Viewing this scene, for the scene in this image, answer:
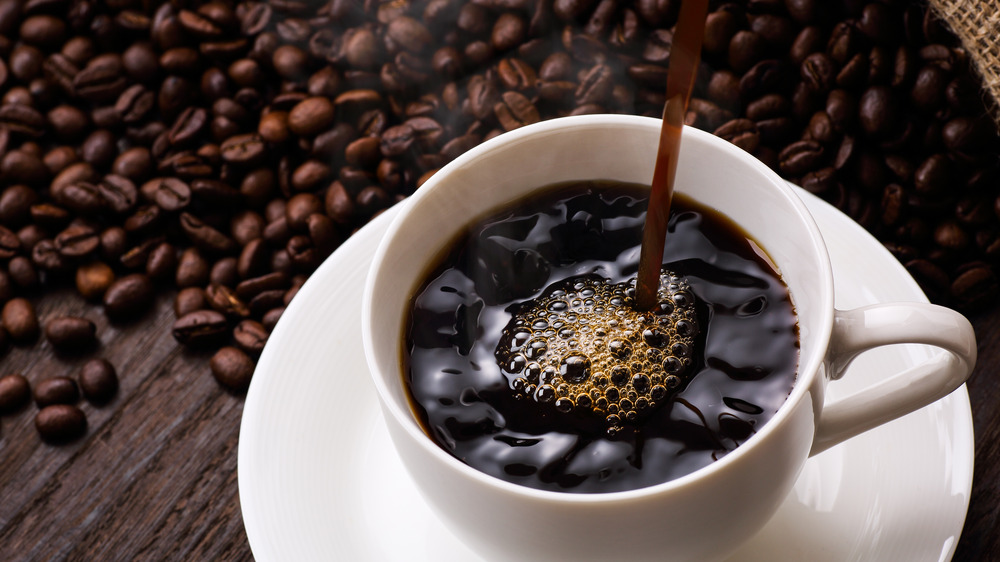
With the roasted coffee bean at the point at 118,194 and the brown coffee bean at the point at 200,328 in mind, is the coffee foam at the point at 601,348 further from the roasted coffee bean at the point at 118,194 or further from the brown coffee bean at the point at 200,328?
the roasted coffee bean at the point at 118,194

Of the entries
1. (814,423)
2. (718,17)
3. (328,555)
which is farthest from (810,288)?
(718,17)

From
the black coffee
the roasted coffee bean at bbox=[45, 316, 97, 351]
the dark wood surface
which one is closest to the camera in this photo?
the black coffee

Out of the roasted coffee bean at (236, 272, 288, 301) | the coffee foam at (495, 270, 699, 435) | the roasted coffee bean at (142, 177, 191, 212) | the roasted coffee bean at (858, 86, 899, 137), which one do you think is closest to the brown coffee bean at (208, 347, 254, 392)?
the roasted coffee bean at (236, 272, 288, 301)

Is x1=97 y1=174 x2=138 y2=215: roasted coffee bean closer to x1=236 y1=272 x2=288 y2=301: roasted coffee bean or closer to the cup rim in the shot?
x1=236 y1=272 x2=288 y2=301: roasted coffee bean

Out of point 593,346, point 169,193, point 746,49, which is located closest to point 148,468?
point 169,193

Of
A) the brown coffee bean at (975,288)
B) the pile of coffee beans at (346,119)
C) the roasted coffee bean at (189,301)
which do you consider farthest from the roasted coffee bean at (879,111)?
the roasted coffee bean at (189,301)

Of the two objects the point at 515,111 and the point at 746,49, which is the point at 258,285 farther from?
the point at 746,49
